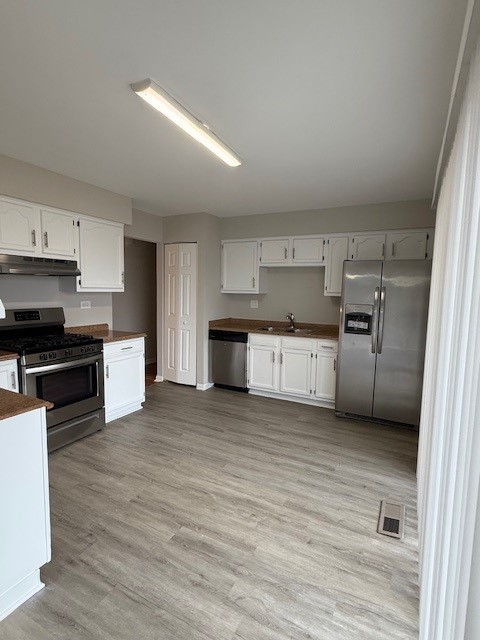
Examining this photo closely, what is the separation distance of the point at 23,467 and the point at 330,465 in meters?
2.34

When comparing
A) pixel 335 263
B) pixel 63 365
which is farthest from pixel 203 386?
pixel 335 263

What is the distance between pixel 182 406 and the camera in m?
4.23

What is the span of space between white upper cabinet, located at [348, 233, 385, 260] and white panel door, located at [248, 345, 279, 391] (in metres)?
1.65

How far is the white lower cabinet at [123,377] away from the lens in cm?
362

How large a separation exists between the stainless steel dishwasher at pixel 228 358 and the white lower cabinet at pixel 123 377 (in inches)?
47.5

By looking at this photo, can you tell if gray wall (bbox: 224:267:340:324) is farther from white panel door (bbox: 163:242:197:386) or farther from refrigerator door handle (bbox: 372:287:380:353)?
refrigerator door handle (bbox: 372:287:380:353)

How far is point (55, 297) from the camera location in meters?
3.62

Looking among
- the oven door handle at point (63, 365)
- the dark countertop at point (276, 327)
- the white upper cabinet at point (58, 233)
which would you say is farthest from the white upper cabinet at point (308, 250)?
the oven door handle at point (63, 365)

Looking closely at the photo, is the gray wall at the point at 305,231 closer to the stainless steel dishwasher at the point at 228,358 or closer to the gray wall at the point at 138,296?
the stainless steel dishwasher at the point at 228,358

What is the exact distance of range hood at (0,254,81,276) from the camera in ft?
9.44

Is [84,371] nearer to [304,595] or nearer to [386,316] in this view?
[304,595]

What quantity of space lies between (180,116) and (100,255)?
7.20 ft

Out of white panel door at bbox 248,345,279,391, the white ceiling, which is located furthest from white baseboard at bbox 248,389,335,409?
the white ceiling

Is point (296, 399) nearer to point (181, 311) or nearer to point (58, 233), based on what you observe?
point (181, 311)
